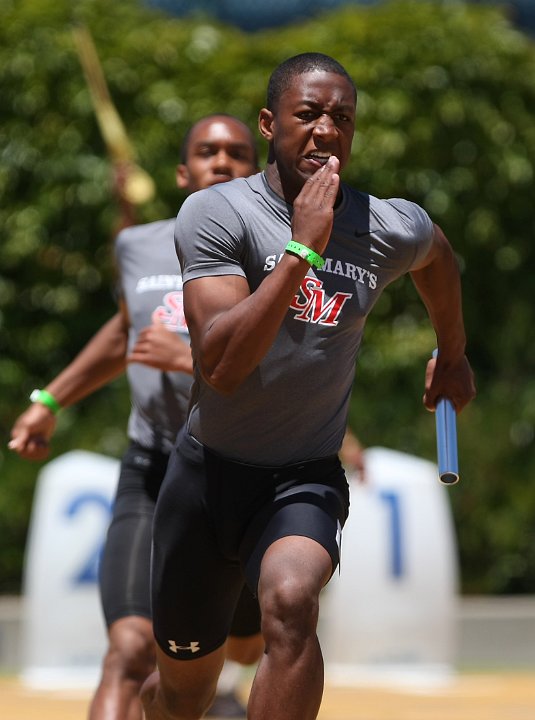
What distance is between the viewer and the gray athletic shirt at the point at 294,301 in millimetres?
4000

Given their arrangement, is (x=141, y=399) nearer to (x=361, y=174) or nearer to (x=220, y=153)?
(x=220, y=153)

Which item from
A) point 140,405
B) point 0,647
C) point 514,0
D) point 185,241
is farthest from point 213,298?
point 514,0

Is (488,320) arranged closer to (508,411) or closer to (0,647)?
(508,411)

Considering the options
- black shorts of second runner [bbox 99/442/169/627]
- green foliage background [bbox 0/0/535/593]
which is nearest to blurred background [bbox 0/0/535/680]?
green foliage background [bbox 0/0/535/593]

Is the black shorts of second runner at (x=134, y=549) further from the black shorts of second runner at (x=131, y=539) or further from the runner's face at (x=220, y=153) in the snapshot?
the runner's face at (x=220, y=153)

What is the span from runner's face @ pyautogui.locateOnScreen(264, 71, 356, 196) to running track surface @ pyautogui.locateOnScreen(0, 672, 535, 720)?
3.66m

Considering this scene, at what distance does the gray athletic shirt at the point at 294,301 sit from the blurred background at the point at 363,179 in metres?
5.69

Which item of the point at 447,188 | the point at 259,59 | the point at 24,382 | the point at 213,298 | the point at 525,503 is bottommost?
the point at 525,503

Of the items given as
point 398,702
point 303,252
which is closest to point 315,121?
point 303,252

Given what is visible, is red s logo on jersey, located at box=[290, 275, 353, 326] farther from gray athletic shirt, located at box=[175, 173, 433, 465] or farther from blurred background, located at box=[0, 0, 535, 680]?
blurred background, located at box=[0, 0, 535, 680]

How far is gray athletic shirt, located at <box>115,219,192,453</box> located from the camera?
5289 mm

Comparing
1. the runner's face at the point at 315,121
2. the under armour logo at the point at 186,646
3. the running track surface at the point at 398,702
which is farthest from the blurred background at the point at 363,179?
the runner's face at the point at 315,121

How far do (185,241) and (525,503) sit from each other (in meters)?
6.20

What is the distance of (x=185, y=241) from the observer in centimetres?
401
